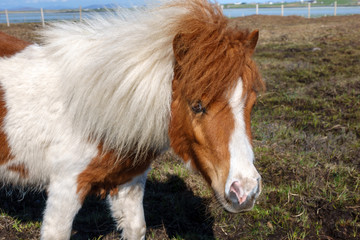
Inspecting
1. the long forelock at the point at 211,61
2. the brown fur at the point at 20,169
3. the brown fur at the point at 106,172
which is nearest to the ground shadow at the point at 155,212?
the brown fur at the point at 20,169

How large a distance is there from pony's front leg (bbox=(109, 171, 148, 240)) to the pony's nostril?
3.39 feet

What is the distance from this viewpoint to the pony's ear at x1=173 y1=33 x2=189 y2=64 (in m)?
1.82

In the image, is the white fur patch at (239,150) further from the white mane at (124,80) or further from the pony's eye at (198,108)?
the white mane at (124,80)

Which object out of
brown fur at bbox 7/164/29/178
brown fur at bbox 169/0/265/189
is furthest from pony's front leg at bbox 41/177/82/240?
brown fur at bbox 169/0/265/189

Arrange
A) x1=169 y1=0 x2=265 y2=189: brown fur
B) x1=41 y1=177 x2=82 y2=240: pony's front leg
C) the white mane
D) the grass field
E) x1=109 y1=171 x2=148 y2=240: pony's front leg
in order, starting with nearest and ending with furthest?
x1=169 y1=0 x2=265 y2=189: brown fur
the white mane
x1=41 y1=177 x2=82 y2=240: pony's front leg
x1=109 y1=171 x2=148 y2=240: pony's front leg
the grass field

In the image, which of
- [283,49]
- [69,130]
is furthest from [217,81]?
[283,49]

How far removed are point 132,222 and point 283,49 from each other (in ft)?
34.6

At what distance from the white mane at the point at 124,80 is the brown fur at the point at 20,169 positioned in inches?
20.1

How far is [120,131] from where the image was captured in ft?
6.68

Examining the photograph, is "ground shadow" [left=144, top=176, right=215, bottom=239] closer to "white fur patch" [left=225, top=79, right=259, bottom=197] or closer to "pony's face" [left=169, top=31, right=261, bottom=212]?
"pony's face" [left=169, top=31, right=261, bottom=212]

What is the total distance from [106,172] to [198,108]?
759 mm

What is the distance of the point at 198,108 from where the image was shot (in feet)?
6.02

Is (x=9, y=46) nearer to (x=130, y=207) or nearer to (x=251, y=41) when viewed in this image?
(x=130, y=207)

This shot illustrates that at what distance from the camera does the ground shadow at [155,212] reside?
302 cm
